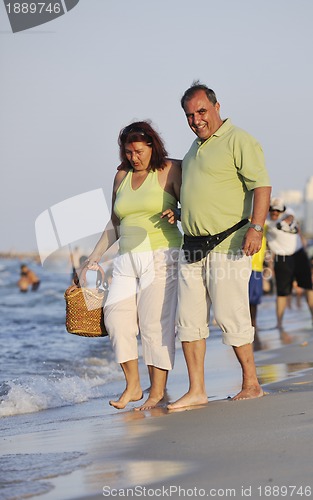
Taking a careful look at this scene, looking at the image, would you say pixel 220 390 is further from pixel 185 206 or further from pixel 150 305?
pixel 185 206

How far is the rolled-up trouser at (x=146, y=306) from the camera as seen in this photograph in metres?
5.44

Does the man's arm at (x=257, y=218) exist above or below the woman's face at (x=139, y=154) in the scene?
below

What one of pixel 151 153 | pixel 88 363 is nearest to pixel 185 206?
pixel 151 153

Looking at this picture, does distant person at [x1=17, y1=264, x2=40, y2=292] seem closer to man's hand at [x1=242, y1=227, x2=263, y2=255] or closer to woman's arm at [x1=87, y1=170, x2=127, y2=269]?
woman's arm at [x1=87, y1=170, x2=127, y2=269]

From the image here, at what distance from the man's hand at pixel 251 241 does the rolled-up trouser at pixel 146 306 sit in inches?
24.0

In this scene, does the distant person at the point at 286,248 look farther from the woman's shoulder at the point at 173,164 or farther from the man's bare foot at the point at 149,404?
the man's bare foot at the point at 149,404

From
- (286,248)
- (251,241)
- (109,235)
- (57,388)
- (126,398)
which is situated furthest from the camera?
(286,248)

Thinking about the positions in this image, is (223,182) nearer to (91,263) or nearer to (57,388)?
(91,263)

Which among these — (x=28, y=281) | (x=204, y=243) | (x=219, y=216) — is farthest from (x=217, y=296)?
(x=28, y=281)

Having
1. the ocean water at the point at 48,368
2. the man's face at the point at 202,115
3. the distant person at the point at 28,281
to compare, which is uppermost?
the man's face at the point at 202,115

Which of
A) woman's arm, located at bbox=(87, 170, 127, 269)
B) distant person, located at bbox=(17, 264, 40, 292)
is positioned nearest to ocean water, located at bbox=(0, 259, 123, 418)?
woman's arm, located at bbox=(87, 170, 127, 269)

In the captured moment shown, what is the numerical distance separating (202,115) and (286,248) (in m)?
6.29

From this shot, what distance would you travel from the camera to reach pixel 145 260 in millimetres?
5438

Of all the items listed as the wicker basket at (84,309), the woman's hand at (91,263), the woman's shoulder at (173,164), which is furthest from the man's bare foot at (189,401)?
the woman's shoulder at (173,164)
